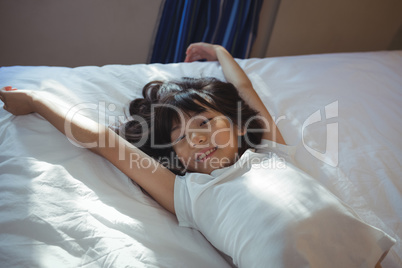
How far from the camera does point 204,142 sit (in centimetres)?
85

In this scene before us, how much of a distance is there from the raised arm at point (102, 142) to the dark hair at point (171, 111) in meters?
0.15

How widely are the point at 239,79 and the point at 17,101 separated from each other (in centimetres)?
77

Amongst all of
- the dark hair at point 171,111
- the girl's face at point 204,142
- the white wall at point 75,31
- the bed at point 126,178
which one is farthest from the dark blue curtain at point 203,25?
the girl's face at point 204,142

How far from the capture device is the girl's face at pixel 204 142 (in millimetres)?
850

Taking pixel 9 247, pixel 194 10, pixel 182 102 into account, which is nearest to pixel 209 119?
pixel 182 102

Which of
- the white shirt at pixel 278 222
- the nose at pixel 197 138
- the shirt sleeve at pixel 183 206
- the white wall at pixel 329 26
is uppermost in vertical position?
the white wall at pixel 329 26

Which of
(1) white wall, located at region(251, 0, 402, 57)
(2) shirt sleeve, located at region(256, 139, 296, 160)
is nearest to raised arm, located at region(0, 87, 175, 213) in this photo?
(2) shirt sleeve, located at region(256, 139, 296, 160)

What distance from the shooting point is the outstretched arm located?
977 millimetres

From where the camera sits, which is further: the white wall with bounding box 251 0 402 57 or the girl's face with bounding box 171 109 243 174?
the white wall with bounding box 251 0 402 57

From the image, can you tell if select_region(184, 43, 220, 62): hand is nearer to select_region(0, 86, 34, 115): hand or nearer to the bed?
the bed

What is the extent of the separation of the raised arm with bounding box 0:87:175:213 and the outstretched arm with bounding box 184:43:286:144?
391 mm

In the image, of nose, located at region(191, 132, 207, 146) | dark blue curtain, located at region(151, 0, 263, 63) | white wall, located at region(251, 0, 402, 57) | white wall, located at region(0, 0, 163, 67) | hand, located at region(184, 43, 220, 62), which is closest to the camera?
nose, located at region(191, 132, 207, 146)

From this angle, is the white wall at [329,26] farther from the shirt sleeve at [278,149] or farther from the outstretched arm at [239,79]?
the shirt sleeve at [278,149]

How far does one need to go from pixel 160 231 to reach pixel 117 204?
127 mm
